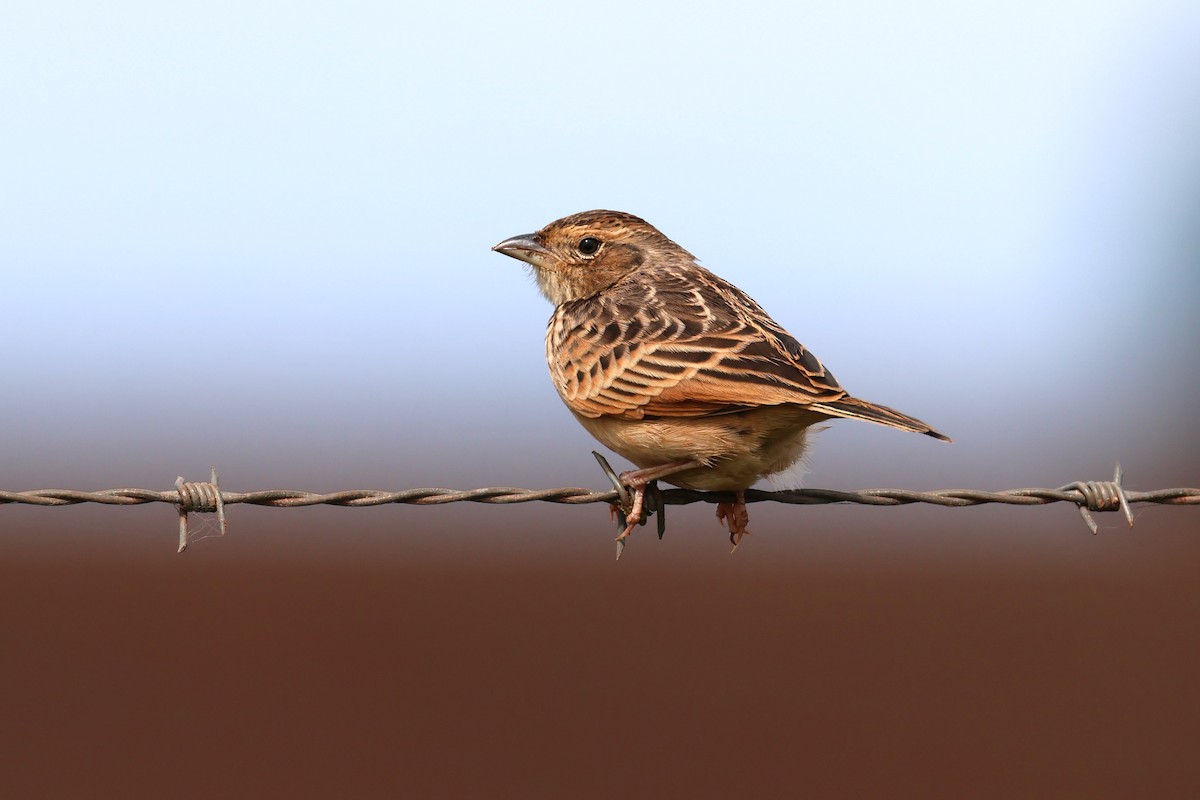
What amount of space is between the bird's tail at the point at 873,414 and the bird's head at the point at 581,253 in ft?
8.54

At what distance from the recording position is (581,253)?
853 centimetres

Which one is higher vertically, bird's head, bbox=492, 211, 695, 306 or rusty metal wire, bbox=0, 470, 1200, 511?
bird's head, bbox=492, 211, 695, 306

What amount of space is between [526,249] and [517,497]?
285 centimetres

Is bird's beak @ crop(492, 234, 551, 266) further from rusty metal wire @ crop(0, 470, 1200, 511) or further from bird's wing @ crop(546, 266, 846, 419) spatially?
rusty metal wire @ crop(0, 470, 1200, 511)

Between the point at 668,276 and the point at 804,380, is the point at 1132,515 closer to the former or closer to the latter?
the point at 804,380

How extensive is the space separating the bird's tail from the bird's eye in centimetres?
270

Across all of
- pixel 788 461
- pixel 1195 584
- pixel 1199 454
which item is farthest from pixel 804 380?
pixel 1199 454

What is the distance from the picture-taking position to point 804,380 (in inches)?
252

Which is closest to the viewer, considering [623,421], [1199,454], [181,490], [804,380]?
[181,490]

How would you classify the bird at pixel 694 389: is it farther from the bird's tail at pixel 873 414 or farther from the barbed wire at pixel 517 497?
the barbed wire at pixel 517 497

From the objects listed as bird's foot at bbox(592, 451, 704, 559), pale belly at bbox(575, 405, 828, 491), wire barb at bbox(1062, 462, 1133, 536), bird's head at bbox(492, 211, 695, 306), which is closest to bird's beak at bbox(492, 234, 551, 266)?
bird's head at bbox(492, 211, 695, 306)

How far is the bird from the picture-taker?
6.43 m

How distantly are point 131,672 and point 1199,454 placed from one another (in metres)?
37.2

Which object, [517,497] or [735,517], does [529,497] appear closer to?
[517,497]
